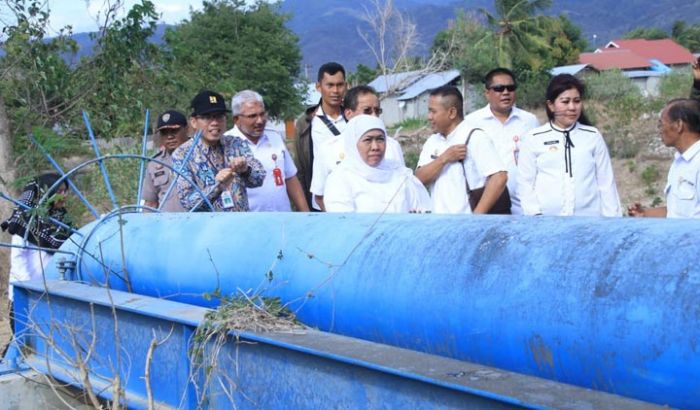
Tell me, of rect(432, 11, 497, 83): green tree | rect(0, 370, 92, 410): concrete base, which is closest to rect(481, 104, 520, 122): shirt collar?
rect(0, 370, 92, 410): concrete base

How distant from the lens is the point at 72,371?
14.4 feet

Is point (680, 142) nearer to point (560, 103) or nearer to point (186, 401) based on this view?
point (560, 103)

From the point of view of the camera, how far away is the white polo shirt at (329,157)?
5.55 m

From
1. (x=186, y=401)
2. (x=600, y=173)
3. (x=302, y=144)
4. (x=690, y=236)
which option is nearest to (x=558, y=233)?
(x=690, y=236)

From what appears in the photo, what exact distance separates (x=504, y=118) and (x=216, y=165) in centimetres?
184

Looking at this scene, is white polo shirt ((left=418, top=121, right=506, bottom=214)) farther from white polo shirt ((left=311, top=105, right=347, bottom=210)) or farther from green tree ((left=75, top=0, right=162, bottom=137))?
green tree ((left=75, top=0, right=162, bottom=137))

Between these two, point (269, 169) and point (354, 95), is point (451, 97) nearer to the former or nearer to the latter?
point (354, 95)

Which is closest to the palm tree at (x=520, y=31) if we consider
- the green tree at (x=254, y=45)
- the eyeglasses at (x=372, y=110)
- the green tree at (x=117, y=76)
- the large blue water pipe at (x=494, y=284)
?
the green tree at (x=254, y=45)

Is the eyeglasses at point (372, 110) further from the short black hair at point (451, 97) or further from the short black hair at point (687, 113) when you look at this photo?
the short black hair at point (687, 113)

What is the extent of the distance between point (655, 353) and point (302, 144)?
4.33m

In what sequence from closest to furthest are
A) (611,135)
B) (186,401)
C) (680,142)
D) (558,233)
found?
(558,233), (186,401), (680,142), (611,135)

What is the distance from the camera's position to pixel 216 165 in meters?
5.30

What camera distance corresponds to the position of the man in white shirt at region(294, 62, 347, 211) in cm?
627

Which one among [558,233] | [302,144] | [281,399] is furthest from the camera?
[302,144]
